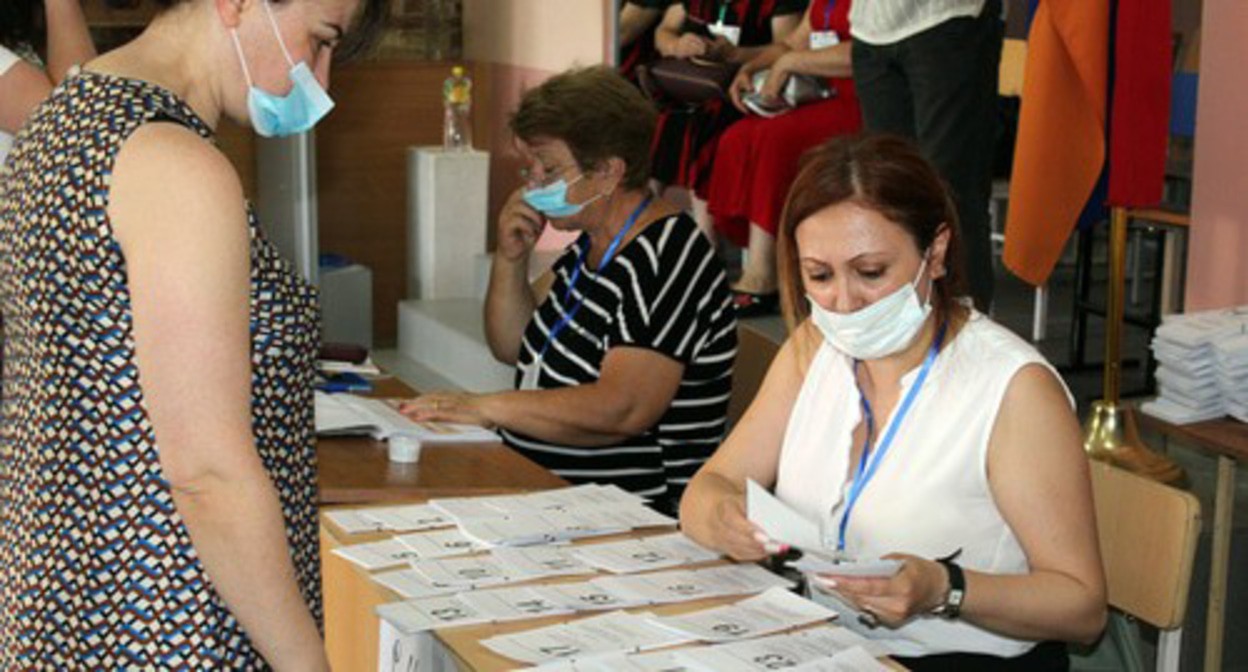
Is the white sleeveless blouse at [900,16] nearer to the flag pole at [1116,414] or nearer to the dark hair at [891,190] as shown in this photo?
the flag pole at [1116,414]

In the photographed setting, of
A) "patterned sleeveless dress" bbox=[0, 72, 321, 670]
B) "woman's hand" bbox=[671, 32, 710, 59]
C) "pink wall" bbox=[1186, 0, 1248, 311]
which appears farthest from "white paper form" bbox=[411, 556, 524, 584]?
"woman's hand" bbox=[671, 32, 710, 59]

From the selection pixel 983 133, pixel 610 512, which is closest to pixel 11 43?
pixel 610 512

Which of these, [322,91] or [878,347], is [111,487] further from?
[878,347]

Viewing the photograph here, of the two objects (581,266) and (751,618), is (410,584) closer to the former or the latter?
(751,618)

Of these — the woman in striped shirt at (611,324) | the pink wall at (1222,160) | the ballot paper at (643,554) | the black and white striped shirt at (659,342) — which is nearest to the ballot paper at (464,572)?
the ballot paper at (643,554)

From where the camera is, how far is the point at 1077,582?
2.38 metres

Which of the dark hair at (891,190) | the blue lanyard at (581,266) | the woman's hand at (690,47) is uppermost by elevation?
the woman's hand at (690,47)

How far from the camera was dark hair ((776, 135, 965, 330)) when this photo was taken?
257 centimetres

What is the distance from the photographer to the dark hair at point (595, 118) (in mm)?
3590

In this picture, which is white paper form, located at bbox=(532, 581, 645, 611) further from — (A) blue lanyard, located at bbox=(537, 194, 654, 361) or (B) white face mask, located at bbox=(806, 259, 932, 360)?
(A) blue lanyard, located at bbox=(537, 194, 654, 361)

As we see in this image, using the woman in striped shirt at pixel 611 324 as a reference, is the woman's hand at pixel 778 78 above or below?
above

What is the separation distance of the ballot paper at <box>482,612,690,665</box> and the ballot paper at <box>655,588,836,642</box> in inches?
1.2

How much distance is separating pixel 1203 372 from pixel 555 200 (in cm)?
132

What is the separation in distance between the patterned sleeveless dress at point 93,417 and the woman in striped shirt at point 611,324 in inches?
60.8
